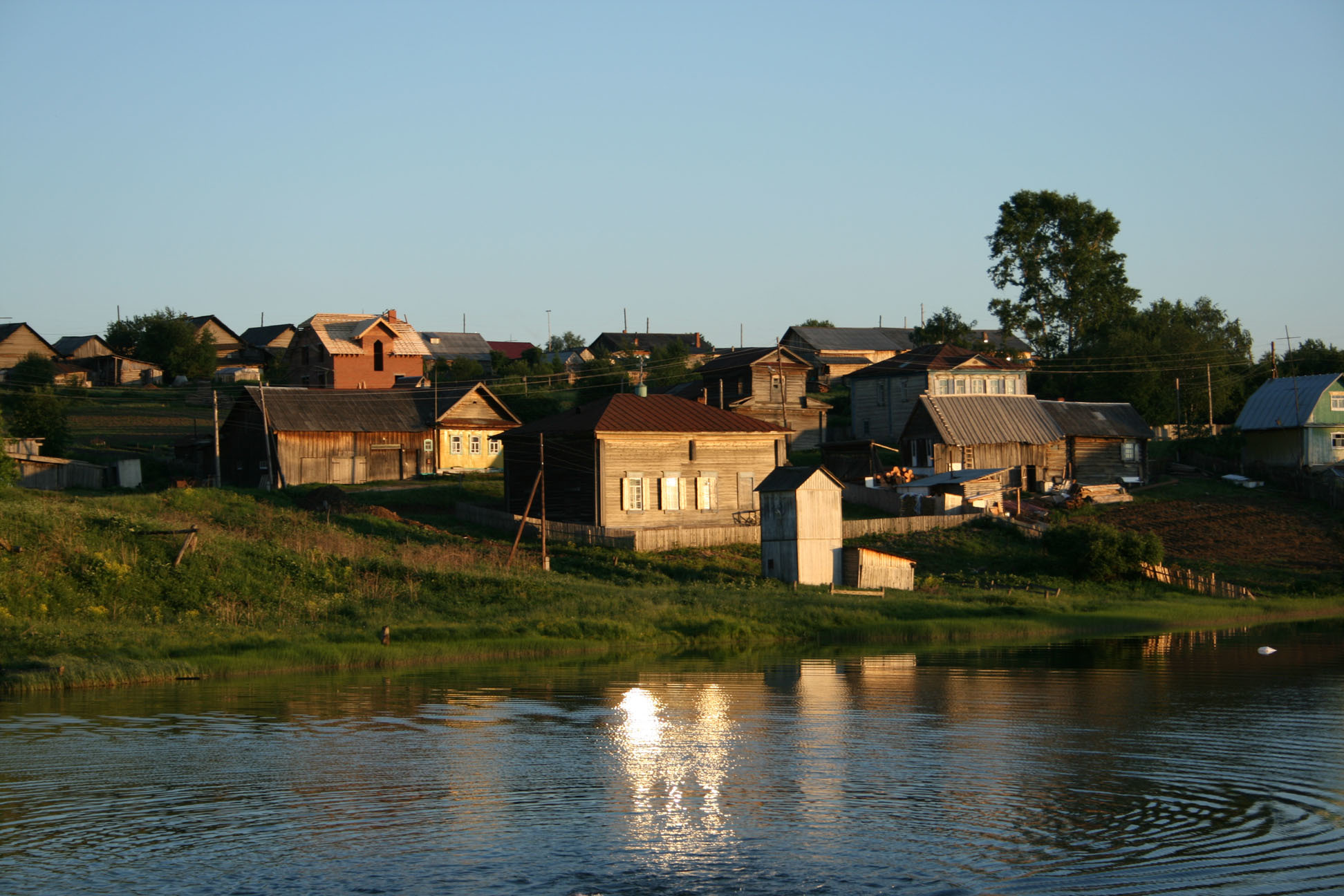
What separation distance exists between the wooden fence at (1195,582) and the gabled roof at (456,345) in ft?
241

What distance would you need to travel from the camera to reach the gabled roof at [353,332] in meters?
83.6

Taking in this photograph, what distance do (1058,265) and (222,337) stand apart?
65731mm

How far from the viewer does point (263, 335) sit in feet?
367

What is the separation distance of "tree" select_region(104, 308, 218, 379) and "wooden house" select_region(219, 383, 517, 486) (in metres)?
33.5

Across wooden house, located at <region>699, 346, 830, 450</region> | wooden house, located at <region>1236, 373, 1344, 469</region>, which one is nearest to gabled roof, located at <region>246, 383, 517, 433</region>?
wooden house, located at <region>699, 346, 830, 450</region>

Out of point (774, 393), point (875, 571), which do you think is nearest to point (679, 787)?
point (875, 571)

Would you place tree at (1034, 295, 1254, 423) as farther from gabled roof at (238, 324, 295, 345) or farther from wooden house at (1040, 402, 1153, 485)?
gabled roof at (238, 324, 295, 345)

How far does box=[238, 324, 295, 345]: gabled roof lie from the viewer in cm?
10975

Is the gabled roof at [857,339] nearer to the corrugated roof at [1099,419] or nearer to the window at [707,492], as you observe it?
the corrugated roof at [1099,419]

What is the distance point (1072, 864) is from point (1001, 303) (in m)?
72.5

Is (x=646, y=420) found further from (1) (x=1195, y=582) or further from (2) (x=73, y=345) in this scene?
(2) (x=73, y=345)

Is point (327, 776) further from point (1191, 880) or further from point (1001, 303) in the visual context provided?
point (1001, 303)

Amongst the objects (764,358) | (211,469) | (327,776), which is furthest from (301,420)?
(327,776)

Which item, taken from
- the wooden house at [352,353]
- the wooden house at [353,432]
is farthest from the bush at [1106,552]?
the wooden house at [352,353]
